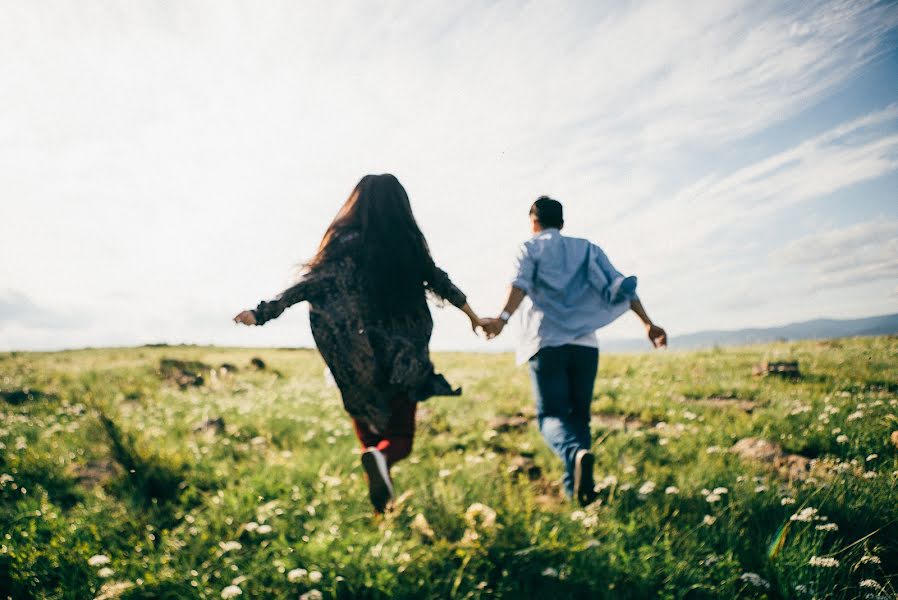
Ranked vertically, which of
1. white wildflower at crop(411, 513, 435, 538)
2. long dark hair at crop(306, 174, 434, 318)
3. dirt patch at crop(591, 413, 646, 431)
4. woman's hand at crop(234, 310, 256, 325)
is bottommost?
dirt patch at crop(591, 413, 646, 431)

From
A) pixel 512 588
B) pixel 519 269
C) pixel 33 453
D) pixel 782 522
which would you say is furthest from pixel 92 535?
pixel 782 522

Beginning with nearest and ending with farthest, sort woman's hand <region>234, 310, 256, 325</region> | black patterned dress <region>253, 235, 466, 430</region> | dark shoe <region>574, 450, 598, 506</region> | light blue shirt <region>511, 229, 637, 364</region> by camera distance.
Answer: woman's hand <region>234, 310, 256, 325</region>, dark shoe <region>574, 450, 598, 506</region>, black patterned dress <region>253, 235, 466, 430</region>, light blue shirt <region>511, 229, 637, 364</region>

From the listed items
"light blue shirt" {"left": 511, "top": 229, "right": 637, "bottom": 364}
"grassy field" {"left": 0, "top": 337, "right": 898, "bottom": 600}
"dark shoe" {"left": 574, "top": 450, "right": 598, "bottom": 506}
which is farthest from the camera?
"light blue shirt" {"left": 511, "top": 229, "right": 637, "bottom": 364}

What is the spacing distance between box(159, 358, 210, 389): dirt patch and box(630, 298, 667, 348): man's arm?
35.1 ft

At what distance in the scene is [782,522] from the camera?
2.94m

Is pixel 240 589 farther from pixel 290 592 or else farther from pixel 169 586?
pixel 169 586

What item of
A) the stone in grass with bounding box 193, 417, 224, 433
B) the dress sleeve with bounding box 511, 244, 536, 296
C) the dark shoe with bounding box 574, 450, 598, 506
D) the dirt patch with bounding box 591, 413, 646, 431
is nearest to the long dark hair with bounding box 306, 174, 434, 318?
the dress sleeve with bounding box 511, 244, 536, 296

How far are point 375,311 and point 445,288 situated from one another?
0.76 metres

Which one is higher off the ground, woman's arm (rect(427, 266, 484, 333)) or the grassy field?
woman's arm (rect(427, 266, 484, 333))

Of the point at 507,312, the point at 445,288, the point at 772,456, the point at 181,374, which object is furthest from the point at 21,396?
the point at 772,456

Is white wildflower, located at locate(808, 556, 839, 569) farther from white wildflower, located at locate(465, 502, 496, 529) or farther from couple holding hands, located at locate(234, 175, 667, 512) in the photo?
white wildflower, located at locate(465, 502, 496, 529)

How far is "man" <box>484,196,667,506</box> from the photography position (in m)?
4.09

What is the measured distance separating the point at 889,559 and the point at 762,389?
4.48 meters

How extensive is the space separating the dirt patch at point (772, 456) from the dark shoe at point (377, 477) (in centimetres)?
331
